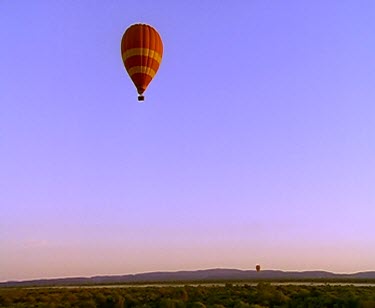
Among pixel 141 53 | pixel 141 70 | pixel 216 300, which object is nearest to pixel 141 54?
pixel 141 53

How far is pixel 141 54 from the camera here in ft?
128

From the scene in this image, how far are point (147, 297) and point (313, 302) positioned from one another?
11.3 m

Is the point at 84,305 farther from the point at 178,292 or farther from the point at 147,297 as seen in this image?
the point at 178,292

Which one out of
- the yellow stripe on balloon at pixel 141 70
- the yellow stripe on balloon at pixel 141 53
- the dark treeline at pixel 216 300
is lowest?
the dark treeline at pixel 216 300

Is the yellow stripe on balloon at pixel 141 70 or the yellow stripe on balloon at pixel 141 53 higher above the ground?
the yellow stripe on balloon at pixel 141 53

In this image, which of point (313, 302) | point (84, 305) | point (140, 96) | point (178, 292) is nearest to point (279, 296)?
point (313, 302)

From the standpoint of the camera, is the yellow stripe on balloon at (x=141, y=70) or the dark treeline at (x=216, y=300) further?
the yellow stripe on balloon at (x=141, y=70)

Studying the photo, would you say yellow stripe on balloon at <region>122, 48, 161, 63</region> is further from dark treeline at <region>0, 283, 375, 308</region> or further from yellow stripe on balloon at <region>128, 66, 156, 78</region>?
dark treeline at <region>0, 283, 375, 308</region>

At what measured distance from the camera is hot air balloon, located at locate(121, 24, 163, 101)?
3909cm

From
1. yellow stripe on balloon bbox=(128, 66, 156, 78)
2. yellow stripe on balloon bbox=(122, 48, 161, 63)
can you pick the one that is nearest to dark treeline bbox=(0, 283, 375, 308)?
yellow stripe on balloon bbox=(128, 66, 156, 78)

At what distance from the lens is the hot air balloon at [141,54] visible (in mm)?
39094

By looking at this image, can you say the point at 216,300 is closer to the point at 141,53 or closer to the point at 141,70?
the point at 141,70

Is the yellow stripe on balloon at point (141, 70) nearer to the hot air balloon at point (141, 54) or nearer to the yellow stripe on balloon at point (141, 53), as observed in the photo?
the hot air balloon at point (141, 54)

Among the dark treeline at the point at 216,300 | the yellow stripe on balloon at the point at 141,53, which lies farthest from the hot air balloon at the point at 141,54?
the dark treeline at the point at 216,300
